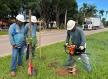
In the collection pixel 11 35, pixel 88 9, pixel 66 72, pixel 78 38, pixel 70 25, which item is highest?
pixel 70 25

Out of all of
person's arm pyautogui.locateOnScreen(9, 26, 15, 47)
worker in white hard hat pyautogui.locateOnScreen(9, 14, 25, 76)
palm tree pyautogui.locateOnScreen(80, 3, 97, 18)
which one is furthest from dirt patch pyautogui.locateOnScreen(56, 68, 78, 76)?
palm tree pyautogui.locateOnScreen(80, 3, 97, 18)

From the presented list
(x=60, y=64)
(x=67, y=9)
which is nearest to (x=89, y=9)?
(x=67, y=9)

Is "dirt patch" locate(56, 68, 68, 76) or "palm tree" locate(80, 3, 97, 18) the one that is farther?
"palm tree" locate(80, 3, 97, 18)

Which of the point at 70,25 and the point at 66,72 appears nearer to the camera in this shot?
the point at 70,25

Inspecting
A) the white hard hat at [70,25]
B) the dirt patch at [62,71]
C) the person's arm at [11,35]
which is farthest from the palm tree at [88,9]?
the white hard hat at [70,25]

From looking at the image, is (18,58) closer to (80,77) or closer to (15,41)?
(15,41)

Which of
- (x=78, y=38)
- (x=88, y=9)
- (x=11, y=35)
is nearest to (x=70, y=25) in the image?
(x=78, y=38)

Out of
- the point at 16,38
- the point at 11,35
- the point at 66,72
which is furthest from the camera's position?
the point at 66,72

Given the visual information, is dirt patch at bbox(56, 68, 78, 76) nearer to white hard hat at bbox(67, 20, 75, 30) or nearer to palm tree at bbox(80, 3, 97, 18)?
white hard hat at bbox(67, 20, 75, 30)

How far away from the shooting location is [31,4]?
273 ft

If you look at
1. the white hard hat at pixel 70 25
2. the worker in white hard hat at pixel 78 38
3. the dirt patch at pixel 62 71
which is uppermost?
the white hard hat at pixel 70 25

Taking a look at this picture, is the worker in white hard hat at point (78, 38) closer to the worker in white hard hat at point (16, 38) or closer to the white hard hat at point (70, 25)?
the white hard hat at point (70, 25)

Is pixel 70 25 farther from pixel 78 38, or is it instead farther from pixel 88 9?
pixel 88 9

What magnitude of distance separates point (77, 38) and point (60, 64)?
282cm
